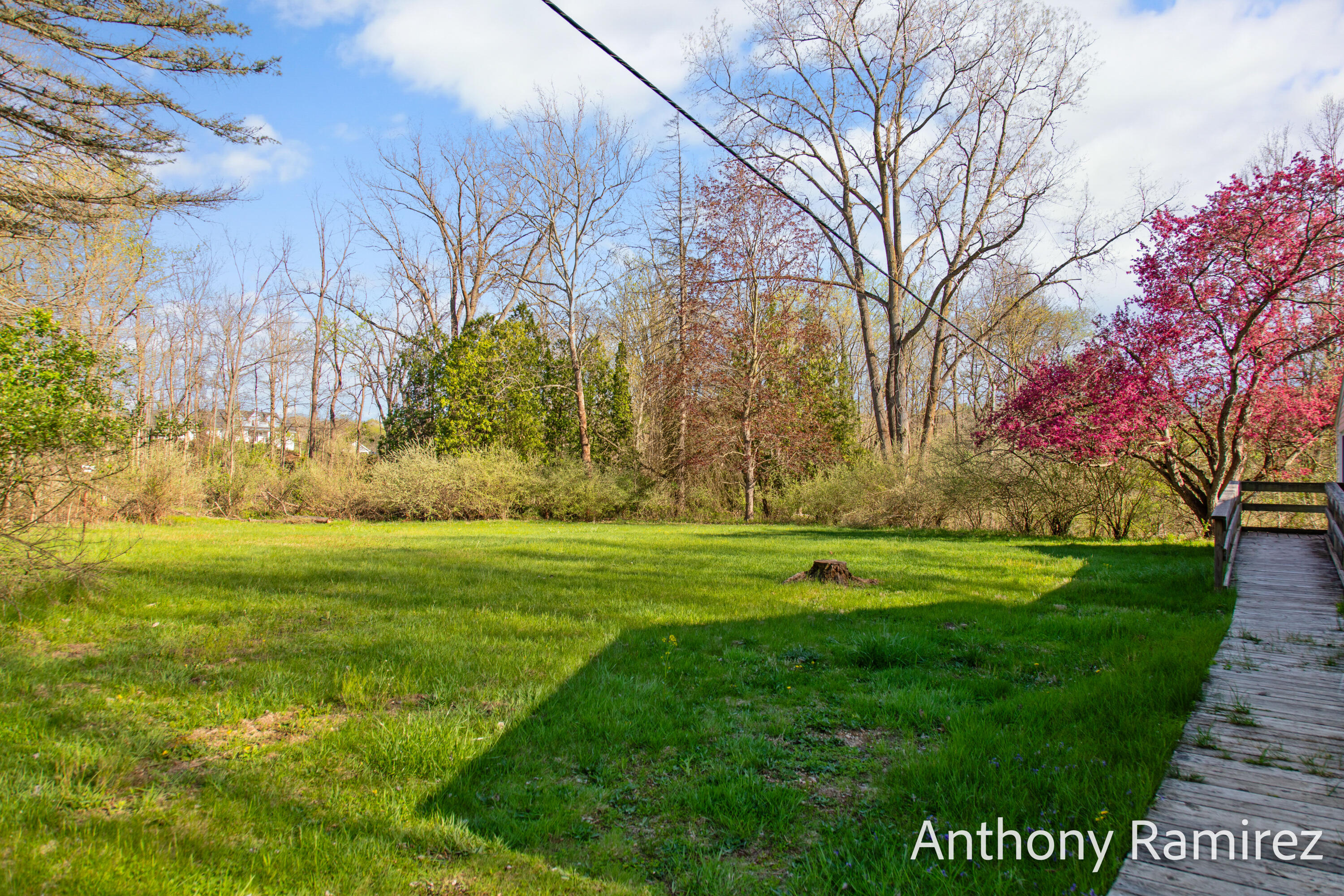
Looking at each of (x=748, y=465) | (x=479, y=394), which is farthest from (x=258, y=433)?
(x=748, y=465)

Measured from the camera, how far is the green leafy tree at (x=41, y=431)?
555 centimetres

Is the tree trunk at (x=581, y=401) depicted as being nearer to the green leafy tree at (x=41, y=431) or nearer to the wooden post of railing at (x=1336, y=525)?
the green leafy tree at (x=41, y=431)

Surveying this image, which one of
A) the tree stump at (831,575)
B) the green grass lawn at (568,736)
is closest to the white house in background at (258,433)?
the green grass lawn at (568,736)

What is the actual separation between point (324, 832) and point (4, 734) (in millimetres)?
1994

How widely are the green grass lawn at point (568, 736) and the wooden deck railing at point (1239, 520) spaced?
51 centimetres

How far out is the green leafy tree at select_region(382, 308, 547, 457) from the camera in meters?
25.3

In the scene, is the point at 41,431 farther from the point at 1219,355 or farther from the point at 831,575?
the point at 1219,355

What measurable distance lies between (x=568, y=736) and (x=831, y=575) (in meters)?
5.67

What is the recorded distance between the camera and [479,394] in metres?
25.7

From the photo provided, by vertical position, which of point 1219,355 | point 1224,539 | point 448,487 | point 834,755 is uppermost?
point 1219,355

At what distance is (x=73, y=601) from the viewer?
618cm

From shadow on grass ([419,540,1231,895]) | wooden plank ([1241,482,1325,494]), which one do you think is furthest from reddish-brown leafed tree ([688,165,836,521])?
shadow on grass ([419,540,1231,895])

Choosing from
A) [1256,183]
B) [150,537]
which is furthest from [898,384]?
[150,537]

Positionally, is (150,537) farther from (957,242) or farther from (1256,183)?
(957,242)
